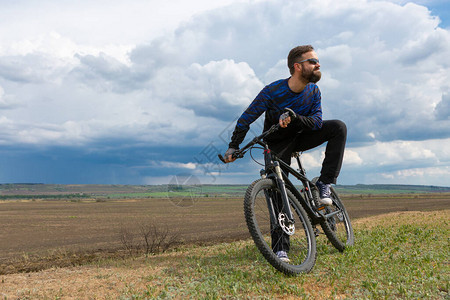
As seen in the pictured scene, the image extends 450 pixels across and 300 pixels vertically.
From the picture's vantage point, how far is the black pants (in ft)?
19.4

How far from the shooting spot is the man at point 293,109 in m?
5.48

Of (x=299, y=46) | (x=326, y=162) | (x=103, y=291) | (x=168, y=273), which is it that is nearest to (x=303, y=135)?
(x=326, y=162)

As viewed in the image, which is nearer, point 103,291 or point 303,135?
point 103,291

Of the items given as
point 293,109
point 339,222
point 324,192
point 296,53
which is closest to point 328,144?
point 324,192

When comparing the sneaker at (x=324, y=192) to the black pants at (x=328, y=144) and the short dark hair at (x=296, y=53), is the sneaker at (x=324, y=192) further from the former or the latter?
the short dark hair at (x=296, y=53)

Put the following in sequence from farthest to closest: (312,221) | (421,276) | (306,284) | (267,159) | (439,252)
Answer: (439,252) < (312,221) < (267,159) < (421,276) < (306,284)

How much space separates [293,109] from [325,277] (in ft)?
7.93

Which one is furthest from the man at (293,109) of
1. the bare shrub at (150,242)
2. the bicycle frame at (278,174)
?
the bare shrub at (150,242)

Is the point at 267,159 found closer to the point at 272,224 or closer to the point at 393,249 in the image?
the point at 272,224

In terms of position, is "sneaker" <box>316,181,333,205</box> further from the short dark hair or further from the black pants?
the short dark hair

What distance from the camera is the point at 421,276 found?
501 centimetres

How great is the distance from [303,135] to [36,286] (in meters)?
4.66

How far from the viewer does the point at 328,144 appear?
242 inches

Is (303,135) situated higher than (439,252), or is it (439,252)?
(303,135)
